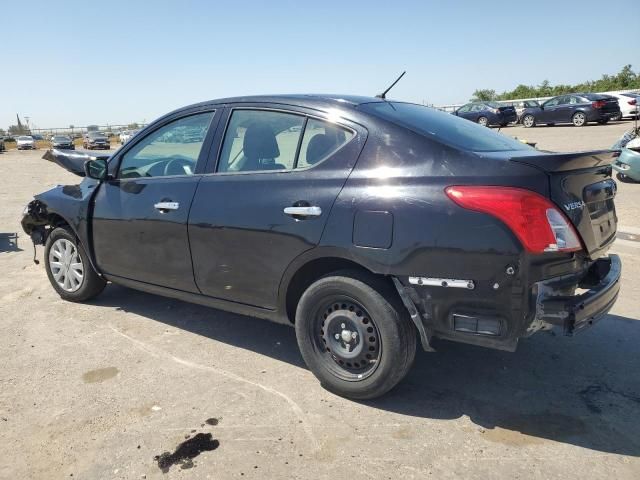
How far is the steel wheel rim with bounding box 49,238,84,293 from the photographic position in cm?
494

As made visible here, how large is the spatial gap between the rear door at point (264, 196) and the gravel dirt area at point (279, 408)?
650 mm

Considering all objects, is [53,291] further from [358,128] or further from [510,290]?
[510,290]

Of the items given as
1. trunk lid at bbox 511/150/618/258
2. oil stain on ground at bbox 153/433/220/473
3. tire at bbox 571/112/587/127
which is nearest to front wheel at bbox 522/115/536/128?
tire at bbox 571/112/587/127

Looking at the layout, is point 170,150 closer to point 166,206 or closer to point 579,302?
point 166,206

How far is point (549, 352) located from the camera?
3.81 meters

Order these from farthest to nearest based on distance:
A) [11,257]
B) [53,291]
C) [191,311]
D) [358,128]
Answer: [11,257] < [53,291] < [191,311] < [358,128]

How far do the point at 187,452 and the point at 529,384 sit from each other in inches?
83.5

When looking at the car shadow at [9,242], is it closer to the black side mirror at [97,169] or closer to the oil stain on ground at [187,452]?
Answer: the black side mirror at [97,169]

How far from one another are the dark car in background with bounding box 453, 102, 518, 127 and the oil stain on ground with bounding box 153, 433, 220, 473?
84.6 feet

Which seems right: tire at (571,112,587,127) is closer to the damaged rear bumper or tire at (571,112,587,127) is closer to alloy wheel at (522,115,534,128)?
alloy wheel at (522,115,534,128)

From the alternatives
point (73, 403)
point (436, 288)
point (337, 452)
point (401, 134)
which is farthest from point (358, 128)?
point (73, 403)

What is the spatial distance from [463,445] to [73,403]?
2320mm

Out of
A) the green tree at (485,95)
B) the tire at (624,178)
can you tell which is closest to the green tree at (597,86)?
the green tree at (485,95)

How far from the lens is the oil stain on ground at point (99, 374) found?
3562mm
